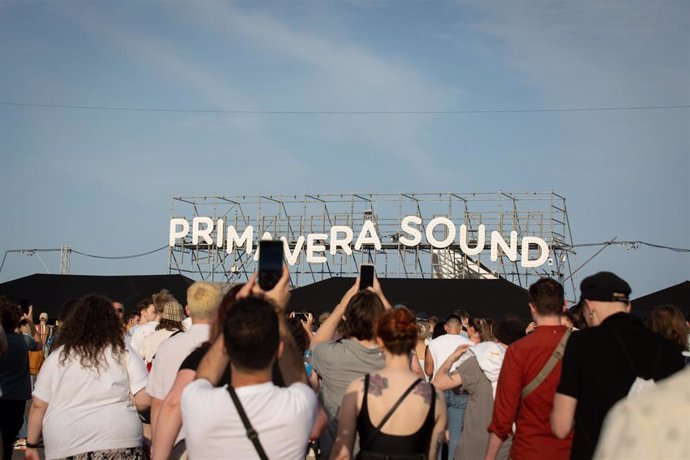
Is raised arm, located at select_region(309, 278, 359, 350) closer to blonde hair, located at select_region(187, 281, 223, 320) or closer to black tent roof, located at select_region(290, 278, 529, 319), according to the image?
blonde hair, located at select_region(187, 281, 223, 320)

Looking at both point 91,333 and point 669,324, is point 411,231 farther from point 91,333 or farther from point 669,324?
point 91,333

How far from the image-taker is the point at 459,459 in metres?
8.67

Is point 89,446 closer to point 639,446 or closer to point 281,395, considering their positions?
point 281,395

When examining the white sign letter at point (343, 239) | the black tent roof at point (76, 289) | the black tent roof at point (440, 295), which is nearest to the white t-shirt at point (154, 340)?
the black tent roof at point (440, 295)

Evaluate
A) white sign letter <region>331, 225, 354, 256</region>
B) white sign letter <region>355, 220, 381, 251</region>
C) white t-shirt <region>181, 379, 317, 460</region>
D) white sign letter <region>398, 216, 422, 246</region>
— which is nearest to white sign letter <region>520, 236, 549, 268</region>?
white sign letter <region>398, 216, 422, 246</region>

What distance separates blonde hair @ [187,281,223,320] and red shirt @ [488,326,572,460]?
1.98m

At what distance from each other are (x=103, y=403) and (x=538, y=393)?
269 centimetres

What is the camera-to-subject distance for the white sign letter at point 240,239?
46.6 m

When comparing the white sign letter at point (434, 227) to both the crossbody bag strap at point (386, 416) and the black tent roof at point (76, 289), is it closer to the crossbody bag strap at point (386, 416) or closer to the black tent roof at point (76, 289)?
the black tent roof at point (76, 289)

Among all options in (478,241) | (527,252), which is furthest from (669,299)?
(478,241)

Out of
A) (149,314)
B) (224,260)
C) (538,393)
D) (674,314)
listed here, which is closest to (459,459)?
(674,314)

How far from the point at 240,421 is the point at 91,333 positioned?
2.48m

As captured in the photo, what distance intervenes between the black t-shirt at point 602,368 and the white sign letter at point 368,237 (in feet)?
128

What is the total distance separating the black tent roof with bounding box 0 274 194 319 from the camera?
28812 millimetres
